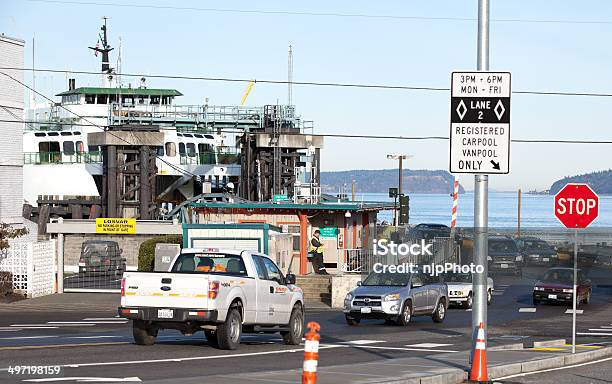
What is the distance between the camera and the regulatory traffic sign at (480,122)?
50.2 ft

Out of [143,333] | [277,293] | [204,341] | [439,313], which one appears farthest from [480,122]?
[439,313]

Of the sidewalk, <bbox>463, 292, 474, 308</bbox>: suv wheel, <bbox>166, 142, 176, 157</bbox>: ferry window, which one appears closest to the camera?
the sidewalk

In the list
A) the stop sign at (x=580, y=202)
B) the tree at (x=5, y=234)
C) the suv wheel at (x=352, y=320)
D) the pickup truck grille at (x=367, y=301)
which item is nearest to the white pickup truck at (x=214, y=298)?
the pickup truck grille at (x=367, y=301)

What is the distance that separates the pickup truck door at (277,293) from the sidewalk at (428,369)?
4.20m

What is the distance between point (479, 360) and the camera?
50.3 ft

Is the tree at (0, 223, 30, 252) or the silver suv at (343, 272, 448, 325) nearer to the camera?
the silver suv at (343, 272, 448, 325)

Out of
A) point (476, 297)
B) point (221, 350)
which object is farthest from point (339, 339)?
point (476, 297)

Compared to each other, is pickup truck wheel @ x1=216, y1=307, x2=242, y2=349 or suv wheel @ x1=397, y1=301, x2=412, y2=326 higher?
pickup truck wheel @ x1=216, y1=307, x2=242, y2=349

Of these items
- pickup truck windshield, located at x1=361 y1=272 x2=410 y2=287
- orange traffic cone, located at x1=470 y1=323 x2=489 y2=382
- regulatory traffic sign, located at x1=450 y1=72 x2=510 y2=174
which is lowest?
pickup truck windshield, located at x1=361 y1=272 x2=410 y2=287

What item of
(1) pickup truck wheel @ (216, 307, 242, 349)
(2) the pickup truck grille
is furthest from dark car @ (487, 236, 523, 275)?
(1) pickup truck wheel @ (216, 307, 242, 349)

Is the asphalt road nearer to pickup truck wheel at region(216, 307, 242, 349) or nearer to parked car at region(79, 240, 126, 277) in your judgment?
pickup truck wheel at region(216, 307, 242, 349)

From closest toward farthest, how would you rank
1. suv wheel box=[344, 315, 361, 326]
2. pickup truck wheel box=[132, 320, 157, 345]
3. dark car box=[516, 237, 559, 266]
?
pickup truck wheel box=[132, 320, 157, 345] → suv wheel box=[344, 315, 361, 326] → dark car box=[516, 237, 559, 266]

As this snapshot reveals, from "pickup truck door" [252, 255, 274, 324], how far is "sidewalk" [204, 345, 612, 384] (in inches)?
160

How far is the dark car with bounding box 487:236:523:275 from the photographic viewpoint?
55.2 meters
